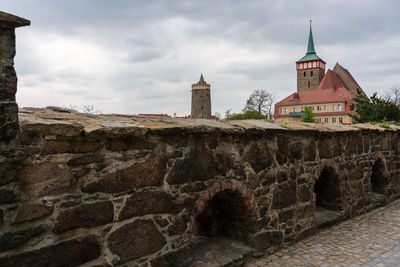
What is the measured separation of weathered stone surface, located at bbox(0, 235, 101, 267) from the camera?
259 cm

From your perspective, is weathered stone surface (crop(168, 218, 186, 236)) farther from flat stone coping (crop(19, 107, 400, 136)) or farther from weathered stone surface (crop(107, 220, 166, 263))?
flat stone coping (crop(19, 107, 400, 136))

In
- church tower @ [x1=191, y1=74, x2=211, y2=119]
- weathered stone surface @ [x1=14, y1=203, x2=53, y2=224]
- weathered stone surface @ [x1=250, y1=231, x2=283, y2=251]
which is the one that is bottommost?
weathered stone surface @ [x1=250, y1=231, x2=283, y2=251]

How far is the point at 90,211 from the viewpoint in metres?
2.99

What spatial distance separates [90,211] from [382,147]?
738 centimetres

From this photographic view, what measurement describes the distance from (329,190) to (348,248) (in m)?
1.84

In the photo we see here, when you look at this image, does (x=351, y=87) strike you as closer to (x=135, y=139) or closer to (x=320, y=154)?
(x=320, y=154)

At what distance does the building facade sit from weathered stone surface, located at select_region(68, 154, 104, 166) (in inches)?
1719

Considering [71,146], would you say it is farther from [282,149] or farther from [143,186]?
[282,149]

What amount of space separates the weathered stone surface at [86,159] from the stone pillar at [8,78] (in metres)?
0.53

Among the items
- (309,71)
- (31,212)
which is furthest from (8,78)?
(309,71)

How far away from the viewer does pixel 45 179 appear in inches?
107

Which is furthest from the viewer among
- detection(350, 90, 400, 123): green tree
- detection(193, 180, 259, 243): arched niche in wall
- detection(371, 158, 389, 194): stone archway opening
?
detection(350, 90, 400, 123): green tree

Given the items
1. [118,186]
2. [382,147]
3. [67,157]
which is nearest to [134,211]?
[118,186]

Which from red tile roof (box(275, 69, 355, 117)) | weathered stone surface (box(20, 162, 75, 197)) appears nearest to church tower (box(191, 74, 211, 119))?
red tile roof (box(275, 69, 355, 117))
